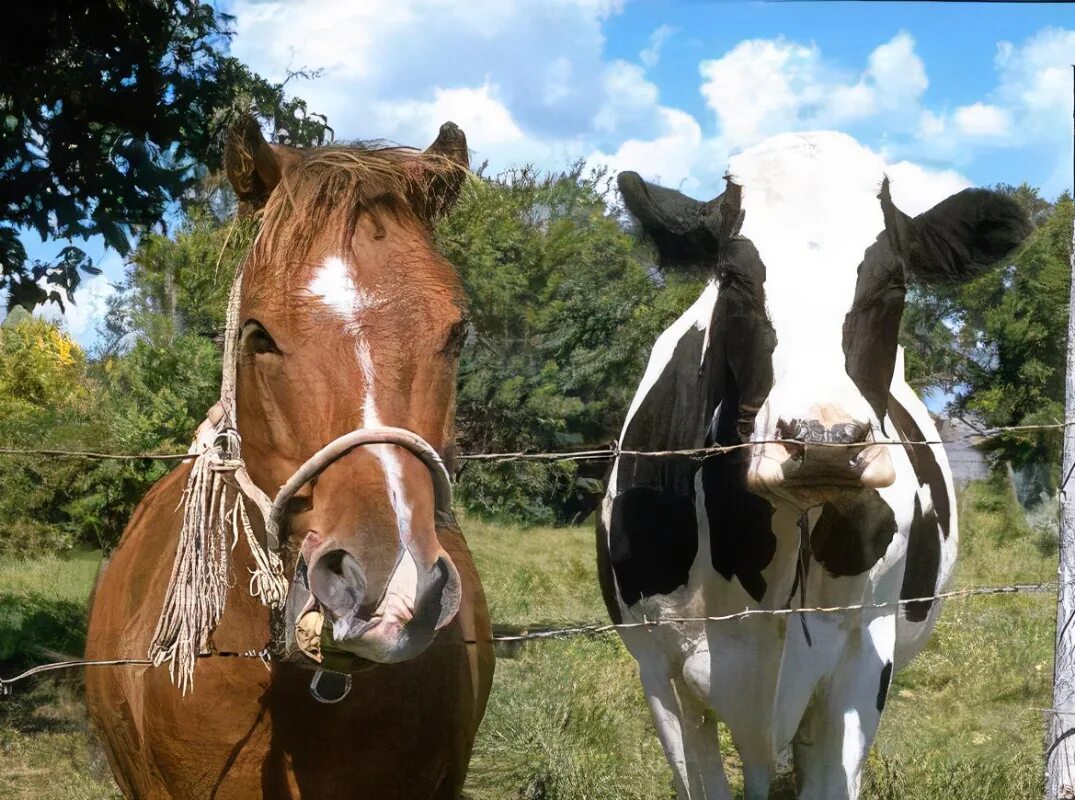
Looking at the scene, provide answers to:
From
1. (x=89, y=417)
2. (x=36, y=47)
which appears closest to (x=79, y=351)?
(x=89, y=417)

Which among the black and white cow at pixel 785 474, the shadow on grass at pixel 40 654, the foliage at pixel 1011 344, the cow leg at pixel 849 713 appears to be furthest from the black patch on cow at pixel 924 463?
the foliage at pixel 1011 344

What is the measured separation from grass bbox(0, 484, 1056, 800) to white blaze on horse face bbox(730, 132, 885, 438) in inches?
110

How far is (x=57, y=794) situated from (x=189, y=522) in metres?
3.31

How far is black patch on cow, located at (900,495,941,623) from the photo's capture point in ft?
11.1

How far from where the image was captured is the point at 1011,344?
12.6 m

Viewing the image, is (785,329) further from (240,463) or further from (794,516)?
(240,463)

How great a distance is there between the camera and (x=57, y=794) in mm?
4891

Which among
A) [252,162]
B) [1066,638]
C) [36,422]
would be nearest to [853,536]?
[1066,638]

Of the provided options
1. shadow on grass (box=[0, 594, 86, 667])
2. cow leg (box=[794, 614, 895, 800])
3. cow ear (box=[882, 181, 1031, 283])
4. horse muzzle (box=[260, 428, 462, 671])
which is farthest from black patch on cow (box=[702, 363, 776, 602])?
shadow on grass (box=[0, 594, 86, 667])

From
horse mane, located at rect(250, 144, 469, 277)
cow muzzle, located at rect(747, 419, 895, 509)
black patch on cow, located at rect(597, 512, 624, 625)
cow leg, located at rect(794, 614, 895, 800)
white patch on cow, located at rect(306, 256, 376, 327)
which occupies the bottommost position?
Result: cow leg, located at rect(794, 614, 895, 800)

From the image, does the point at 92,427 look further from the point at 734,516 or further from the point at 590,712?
the point at 734,516

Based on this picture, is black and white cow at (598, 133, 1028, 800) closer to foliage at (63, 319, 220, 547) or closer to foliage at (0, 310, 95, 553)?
foliage at (63, 319, 220, 547)

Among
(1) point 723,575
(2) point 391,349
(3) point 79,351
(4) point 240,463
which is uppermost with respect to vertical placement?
(3) point 79,351

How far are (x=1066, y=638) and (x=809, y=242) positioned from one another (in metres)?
1.18
